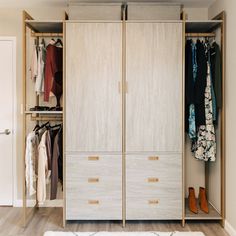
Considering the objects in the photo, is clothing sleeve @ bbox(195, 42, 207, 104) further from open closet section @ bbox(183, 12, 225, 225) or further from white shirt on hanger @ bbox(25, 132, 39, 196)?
white shirt on hanger @ bbox(25, 132, 39, 196)

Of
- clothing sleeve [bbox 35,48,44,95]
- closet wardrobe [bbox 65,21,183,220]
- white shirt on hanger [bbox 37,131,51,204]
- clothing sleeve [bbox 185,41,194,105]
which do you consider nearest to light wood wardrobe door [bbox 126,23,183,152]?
closet wardrobe [bbox 65,21,183,220]

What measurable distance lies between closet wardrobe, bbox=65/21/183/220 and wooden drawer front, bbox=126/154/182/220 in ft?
0.04

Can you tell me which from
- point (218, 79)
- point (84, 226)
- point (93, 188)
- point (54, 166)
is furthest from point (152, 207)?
point (218, 79)

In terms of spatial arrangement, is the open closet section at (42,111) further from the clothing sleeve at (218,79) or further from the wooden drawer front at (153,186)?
the clothing sleeve at (218,79)

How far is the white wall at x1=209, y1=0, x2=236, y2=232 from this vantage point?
9.84ft

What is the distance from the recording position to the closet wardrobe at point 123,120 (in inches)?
Result: 127

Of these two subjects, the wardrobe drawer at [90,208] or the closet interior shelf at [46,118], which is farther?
the closet interior shelf at [46,118]

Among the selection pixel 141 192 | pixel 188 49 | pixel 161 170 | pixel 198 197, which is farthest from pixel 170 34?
pixel 198 197

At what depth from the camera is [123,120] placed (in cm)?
325

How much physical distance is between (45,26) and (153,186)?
2.20 metres

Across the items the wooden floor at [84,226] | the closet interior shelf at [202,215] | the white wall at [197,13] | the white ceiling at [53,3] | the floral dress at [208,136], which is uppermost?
the white ceiling at [53,3]
